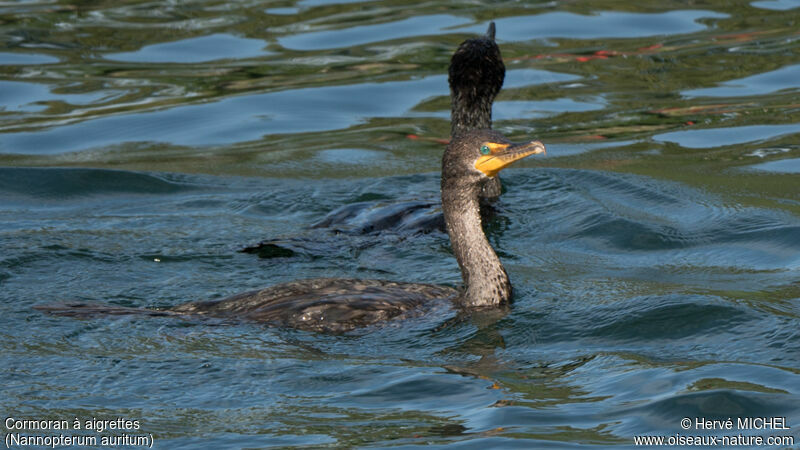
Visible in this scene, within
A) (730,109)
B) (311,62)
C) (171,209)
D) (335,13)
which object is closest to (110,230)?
(171,209)

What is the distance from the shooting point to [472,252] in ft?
21.7

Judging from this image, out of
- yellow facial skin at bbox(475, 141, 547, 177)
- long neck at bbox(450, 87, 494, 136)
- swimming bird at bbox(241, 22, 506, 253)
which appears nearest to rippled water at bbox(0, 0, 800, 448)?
swimming bird at bbox(241, 22, 506, 253)

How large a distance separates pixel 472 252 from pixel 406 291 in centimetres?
45

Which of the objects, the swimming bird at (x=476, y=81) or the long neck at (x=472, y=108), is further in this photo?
the long neck at (x=472, y=108)

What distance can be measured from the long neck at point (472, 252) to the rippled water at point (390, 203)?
0.16m

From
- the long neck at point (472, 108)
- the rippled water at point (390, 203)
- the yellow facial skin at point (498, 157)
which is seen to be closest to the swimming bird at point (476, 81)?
the long neck at point (472, 108)

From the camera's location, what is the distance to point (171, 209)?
8930mm

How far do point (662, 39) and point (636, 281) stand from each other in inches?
265

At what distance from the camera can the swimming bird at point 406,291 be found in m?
6.16

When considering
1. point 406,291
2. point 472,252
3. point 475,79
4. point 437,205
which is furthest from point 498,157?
point 475,79

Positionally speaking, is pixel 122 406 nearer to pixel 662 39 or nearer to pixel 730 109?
pixel 730 109

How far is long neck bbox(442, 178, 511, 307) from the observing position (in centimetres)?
653

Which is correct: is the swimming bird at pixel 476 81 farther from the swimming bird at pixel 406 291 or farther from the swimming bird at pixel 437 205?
the swimming bird at pixel 406 291

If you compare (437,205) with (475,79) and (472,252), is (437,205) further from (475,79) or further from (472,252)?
(472,252)
